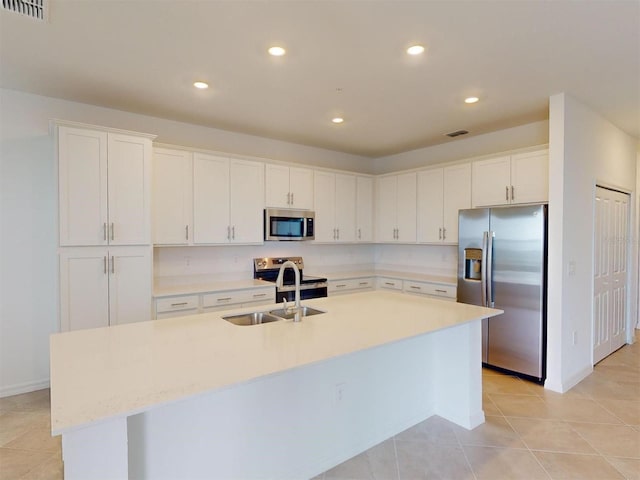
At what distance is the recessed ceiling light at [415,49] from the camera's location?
2361mm

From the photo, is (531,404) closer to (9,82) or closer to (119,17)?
(119,17)

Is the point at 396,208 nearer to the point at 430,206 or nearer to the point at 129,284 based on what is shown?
the point at 430,206

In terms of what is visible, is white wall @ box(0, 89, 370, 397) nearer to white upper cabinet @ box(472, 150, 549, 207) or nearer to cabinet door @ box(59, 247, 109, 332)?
cabinet door @ box(59, 247, 109, 332)

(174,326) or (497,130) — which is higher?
(497,130)

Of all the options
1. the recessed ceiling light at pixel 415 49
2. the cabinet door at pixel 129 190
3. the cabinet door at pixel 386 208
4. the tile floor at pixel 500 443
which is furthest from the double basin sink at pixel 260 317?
the cabinet door at pixel 386 208

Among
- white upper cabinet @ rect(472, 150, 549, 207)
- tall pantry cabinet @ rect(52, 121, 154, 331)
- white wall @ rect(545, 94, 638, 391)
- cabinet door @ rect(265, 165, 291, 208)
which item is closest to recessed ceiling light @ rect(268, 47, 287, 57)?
tall pantry cabinet @ rect(52, 121, 154, 331)

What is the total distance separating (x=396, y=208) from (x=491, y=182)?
1.38 meters

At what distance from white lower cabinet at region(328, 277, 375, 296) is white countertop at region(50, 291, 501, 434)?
216cm

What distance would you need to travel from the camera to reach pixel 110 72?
275cm

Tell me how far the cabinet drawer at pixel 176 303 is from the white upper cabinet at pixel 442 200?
2.94 meters

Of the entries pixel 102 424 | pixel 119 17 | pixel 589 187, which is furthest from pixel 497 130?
pixel 102 424

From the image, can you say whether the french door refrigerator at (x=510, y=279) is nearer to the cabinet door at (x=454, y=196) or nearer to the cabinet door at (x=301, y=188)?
the cabinet door at (x=454, y=196)

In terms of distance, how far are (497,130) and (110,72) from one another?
13.1 feet

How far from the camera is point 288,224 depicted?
450 cm
